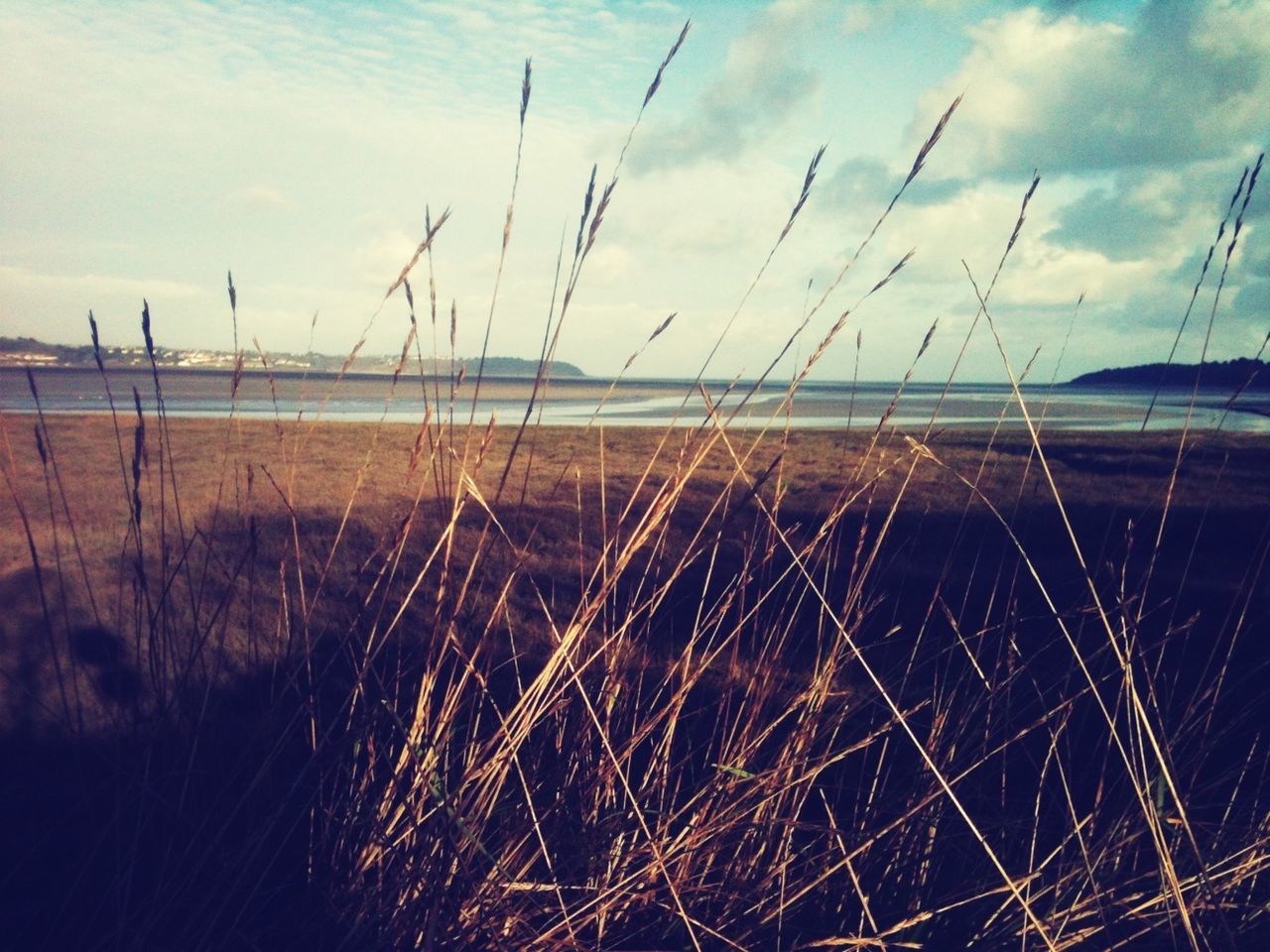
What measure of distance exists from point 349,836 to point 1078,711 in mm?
2145

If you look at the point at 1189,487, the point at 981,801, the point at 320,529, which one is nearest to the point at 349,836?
the point at 981,801

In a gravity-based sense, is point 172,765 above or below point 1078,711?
above

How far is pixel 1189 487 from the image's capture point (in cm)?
658

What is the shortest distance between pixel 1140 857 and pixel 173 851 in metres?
1.99

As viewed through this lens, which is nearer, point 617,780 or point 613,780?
point 613,780

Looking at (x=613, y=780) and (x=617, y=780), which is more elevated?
(x=613, y=780)

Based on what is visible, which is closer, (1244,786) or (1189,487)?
(1244,786)

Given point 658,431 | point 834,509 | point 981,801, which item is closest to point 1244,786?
point 981,801

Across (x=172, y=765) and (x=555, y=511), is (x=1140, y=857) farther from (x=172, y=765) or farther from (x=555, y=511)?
(x=555, y=511)

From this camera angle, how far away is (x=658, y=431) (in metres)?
13.0

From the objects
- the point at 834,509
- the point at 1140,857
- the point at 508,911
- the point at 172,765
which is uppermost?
the point at 834,509

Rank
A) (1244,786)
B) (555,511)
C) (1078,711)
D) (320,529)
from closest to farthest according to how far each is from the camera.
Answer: (1244,786) < (1078,711) < (320,529) < (555,511)

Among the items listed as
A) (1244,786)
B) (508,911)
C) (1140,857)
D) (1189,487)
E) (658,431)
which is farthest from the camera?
(658,431)

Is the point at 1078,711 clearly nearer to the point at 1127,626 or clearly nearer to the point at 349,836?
the point at 1127,626
